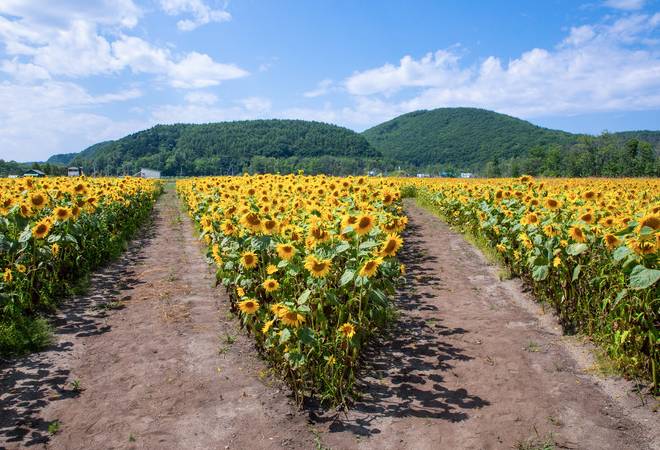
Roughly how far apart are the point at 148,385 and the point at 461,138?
14845 cm

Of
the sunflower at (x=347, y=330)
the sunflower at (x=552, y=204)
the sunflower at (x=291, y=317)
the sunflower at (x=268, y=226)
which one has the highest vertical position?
the sunflower at (x=552, y=204)

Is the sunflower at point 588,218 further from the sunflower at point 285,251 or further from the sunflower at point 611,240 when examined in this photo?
the sunflower at point 285,251

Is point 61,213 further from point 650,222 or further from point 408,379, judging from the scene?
point 650,222

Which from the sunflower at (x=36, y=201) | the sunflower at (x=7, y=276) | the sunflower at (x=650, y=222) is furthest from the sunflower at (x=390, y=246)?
the sunflower at (x=36, y=201)

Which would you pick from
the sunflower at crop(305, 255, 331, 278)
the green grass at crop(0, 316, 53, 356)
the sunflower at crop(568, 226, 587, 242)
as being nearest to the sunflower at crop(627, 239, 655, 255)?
the sunflower at crop(568, 226, 587, 242)

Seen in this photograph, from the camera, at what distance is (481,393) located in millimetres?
4113

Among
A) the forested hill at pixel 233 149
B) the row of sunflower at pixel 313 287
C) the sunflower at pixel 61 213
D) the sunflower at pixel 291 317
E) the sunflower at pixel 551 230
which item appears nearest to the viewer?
the sunflower at pixel 291 317

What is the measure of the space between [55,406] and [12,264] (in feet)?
9.73

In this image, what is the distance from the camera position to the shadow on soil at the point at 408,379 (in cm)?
381

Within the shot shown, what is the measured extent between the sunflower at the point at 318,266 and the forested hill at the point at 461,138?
124 metres

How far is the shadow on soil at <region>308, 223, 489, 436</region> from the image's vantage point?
3807 millimetres

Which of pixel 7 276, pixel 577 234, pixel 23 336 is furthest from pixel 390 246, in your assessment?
pixel 7 276

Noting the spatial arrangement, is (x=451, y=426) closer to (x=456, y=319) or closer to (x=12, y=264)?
(x=456, y=319)

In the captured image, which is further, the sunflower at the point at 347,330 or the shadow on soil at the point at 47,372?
the sunflower at the point at 347,330
